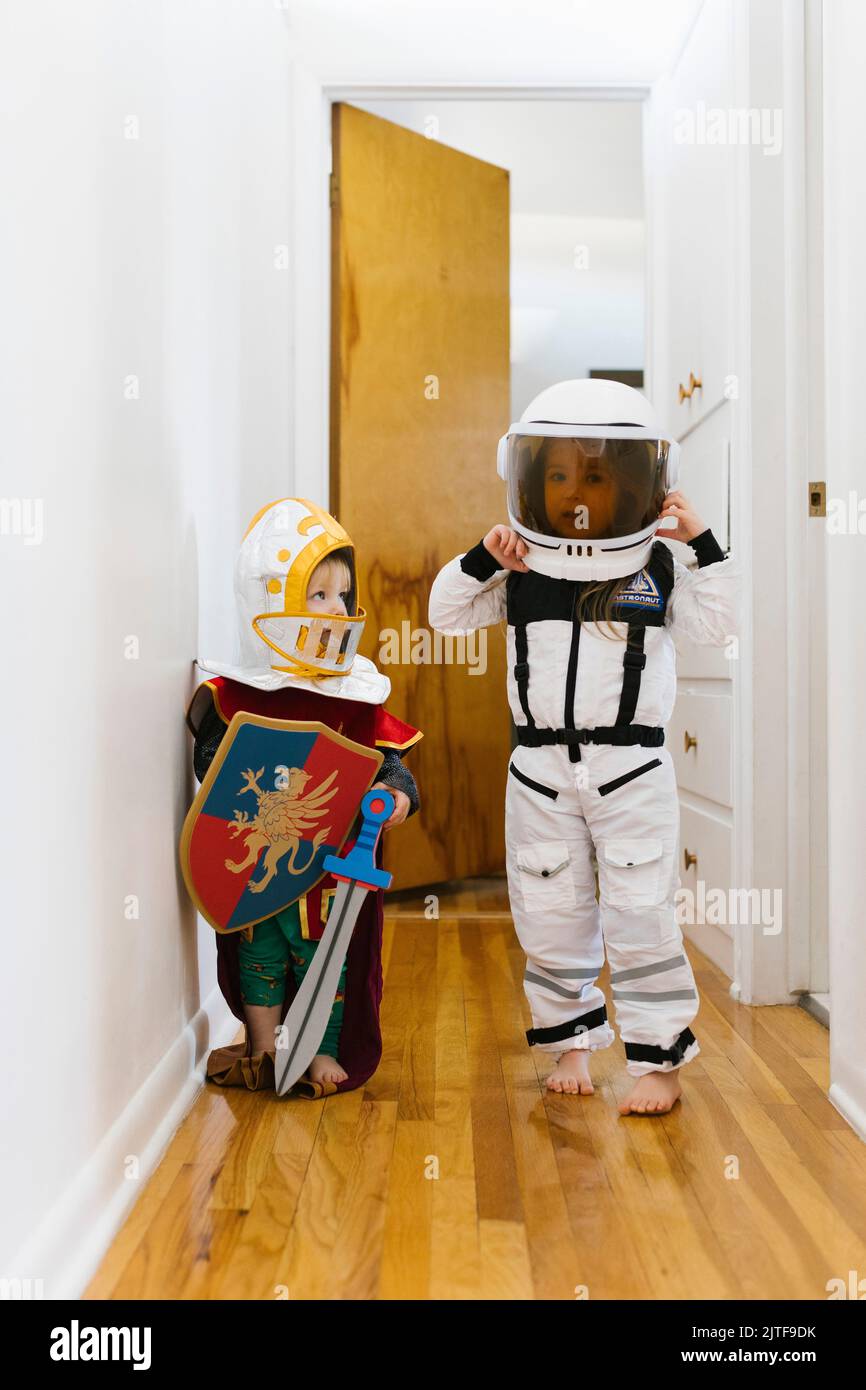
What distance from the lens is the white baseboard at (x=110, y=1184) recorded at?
43.2 inches

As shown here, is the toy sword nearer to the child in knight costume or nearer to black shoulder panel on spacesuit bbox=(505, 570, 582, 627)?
the child in knight costume

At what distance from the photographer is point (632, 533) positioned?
5.52ft

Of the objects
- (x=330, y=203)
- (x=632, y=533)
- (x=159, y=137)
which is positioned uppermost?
(x=330, y=203)

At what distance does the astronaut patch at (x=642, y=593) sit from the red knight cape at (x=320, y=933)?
1.29 ft

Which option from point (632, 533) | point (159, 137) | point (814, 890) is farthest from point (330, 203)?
point (814, 890)

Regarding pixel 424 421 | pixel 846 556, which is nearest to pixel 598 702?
pixel 846 556

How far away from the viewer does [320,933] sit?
68.6 inches

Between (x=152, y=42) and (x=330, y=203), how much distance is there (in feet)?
5.14

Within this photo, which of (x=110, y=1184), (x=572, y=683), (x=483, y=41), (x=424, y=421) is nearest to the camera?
(x=110, y=1184)

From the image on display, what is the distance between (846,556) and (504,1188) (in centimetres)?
93

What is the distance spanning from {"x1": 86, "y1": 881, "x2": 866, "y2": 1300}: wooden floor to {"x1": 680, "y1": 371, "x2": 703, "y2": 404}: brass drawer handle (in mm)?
1401

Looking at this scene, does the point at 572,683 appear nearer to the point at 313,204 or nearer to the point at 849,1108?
the point at 849,1108

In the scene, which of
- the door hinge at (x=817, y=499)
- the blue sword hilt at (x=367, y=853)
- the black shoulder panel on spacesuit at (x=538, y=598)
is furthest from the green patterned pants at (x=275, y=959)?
the door hinge at (x=817, y=499)

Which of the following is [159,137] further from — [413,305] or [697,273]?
[413,305]
